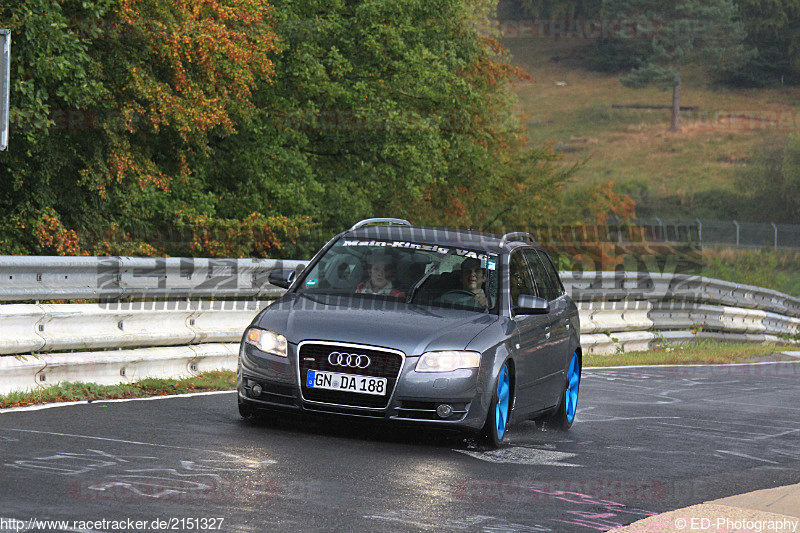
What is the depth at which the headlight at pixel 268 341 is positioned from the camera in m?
8.85

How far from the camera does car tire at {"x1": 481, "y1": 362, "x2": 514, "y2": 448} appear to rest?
8.98 metres

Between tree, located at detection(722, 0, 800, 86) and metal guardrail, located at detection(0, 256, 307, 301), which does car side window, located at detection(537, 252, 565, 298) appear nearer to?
metal guardrail, located at detection(0, 256, 307, 301)

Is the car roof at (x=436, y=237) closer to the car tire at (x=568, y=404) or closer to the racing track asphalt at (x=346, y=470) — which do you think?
the car tire at (x=568, y=404)

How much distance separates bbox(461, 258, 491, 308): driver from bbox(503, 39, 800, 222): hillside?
87175mm

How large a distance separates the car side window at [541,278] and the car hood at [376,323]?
5.12 feet

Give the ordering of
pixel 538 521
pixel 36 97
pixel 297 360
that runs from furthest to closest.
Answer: pixel 36 97 → pixel 297 360 → pixel 538 521

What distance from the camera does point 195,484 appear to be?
6.76 metres

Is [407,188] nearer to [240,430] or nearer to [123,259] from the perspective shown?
[123,259]

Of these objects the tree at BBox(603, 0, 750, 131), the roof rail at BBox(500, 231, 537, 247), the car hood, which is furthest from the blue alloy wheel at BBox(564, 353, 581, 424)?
the tree at BBox(603, 0, 750, 131)

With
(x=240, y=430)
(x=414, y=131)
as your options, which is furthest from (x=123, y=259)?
(x=414, y=131)

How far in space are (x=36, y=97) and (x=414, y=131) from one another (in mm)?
13448

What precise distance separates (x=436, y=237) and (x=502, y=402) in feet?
5.70

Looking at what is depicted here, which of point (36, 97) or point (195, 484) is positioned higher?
point (36, 97)

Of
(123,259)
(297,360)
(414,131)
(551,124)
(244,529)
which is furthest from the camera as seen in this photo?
(551,124)
